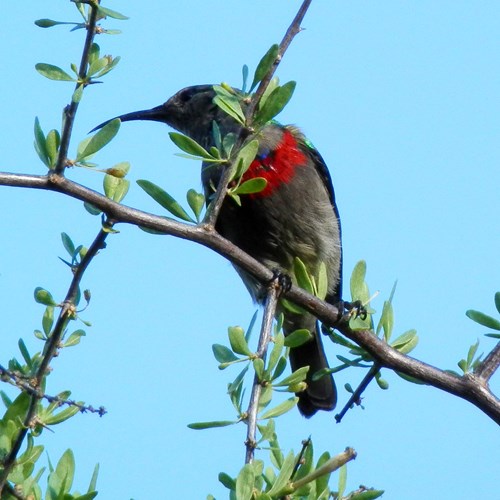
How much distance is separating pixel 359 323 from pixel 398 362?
0.17 meters

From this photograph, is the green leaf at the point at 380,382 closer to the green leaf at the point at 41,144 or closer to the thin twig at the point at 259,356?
the thin twig at the point at 259,356

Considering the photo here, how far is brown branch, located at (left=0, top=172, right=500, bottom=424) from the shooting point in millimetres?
2494

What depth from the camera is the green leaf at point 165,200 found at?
2.73m

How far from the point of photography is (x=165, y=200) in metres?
2.74

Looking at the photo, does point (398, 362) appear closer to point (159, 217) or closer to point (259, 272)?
point (259, 272)

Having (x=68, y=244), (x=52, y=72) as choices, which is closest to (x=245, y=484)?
(x=68, y=244)

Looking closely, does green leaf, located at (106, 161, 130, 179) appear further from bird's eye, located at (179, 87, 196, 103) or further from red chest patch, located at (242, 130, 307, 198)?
bird's eye, located at (179, 87, 196, 103)

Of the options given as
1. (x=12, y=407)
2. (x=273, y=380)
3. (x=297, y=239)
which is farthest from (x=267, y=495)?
(x=297, y=239)

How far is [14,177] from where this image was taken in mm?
2418

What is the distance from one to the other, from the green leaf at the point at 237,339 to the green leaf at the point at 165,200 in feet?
1.28

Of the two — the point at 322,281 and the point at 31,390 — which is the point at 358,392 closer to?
the point at 322,281

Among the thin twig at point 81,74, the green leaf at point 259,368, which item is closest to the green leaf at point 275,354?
the green leaf at point 259,368

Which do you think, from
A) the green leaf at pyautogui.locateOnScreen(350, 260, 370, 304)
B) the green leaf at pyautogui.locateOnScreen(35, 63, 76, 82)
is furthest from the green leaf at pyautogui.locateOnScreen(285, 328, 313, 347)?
the green leaf at pyautogui.locateOnScreen(35, 63, 76, 82)

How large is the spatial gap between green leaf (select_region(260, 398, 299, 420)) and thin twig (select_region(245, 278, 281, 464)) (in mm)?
42
